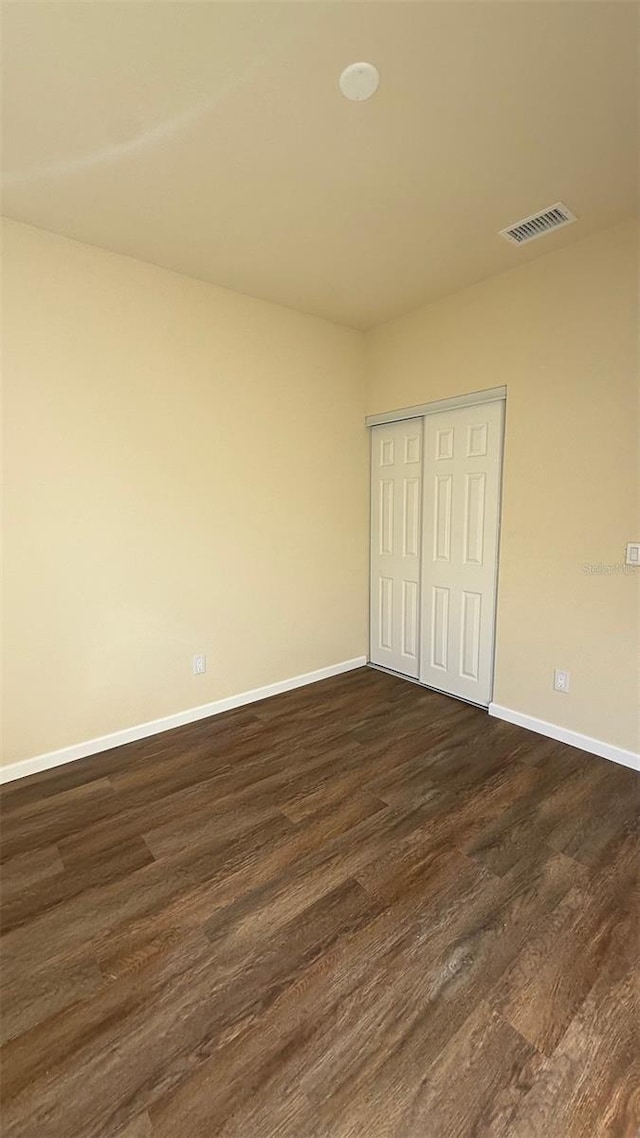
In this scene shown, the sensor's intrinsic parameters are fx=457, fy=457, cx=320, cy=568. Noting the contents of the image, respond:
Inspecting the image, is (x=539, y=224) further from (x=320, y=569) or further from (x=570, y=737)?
(x=570, y=737)

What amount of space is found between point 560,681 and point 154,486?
105 inches

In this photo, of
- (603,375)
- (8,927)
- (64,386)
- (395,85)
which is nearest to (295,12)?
(395,85)

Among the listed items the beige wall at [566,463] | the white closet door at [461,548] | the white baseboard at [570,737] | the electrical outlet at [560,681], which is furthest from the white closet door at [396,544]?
the electrical outlet at [560,681]

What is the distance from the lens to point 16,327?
2.22 meters

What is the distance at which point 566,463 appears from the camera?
257 cm

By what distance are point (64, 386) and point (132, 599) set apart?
Answer: 1.20m

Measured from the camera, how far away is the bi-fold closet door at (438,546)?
304 centimetres

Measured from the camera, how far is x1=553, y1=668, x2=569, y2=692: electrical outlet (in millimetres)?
2664

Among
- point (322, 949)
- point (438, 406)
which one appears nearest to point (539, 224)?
point (438, 406)

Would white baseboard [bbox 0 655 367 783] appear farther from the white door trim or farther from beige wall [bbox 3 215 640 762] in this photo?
the white door trim

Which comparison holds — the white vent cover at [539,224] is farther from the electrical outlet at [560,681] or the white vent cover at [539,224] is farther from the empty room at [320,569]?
the electrical outlet at [560,681]

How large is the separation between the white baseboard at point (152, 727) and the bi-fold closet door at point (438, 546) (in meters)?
0.70

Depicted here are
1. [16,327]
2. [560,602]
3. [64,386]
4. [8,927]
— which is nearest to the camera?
[8,927]

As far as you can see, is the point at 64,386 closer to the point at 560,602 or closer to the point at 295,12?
the point at 295,12
